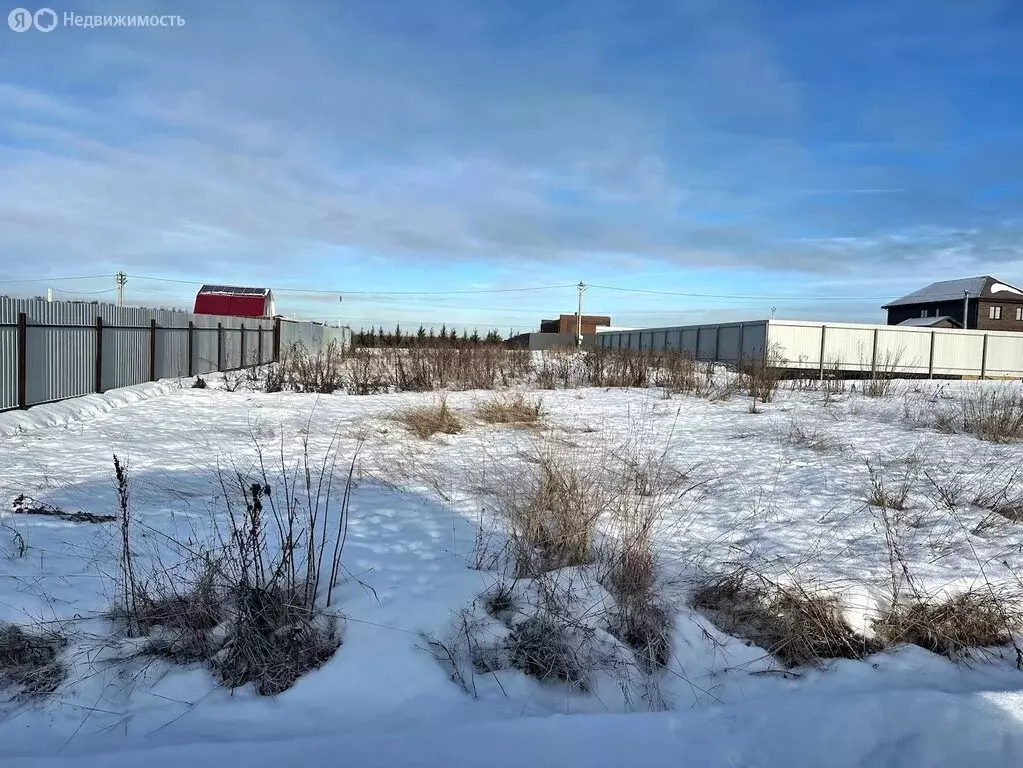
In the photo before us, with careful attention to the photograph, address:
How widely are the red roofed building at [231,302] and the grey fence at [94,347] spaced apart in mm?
10985

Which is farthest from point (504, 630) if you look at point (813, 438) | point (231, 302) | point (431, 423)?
point (231, 302)

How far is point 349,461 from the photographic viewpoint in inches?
241

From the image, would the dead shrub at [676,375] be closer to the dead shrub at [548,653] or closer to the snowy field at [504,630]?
the snowy field at [504,630]

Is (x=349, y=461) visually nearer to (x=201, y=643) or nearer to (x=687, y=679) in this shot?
(x=201, y=643)

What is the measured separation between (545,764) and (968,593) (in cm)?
222

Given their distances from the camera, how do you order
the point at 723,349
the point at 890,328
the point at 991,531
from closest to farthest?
the point at 991,531 < the point at 890,328 < the point at 723,349

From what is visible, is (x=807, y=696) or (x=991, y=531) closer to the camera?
(x=807, y=696)

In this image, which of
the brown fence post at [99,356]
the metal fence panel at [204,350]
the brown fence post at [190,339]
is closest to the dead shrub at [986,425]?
the brown fence post at [99,356]

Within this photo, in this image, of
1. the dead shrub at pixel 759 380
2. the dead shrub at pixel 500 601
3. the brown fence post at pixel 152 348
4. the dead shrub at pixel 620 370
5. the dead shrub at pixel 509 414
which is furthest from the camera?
the dead shrub at pixel 620 370

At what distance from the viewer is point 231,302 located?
29.0m

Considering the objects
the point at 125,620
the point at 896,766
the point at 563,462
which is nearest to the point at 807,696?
the point at 896,766

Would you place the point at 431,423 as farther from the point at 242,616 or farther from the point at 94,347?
the point at 94,347

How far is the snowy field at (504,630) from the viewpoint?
6.92ft

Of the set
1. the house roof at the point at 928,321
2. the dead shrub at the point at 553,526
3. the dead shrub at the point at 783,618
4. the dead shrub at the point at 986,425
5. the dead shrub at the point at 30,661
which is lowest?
the dead shrub at the point at 30,661
